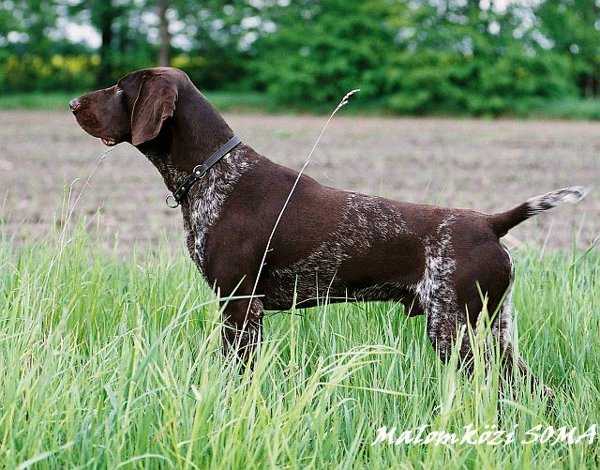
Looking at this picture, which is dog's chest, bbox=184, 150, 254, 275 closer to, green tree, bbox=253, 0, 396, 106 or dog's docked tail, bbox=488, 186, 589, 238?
dog's docked tail, bbox=488, 186, 589, 238

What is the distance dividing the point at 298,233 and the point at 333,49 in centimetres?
2873

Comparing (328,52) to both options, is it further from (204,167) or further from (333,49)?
(204,167)

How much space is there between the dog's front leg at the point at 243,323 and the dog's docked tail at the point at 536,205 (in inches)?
42.7

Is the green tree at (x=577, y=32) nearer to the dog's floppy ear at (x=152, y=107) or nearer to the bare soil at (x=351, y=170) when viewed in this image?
the bare soil at (x=351, y=170)

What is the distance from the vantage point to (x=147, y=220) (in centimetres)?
902

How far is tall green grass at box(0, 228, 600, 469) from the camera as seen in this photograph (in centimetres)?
272

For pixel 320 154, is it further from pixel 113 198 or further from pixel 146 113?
pixel 146 113

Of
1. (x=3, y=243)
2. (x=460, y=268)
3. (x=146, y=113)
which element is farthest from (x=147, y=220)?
(x=460, y=268)

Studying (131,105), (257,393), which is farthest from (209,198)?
(257,393)

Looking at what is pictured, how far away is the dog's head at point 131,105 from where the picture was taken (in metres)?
3.72

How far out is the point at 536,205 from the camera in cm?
352

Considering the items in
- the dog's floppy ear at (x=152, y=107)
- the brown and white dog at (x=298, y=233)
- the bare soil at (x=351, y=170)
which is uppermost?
the dog's floppy ear at (x=152, y=107)

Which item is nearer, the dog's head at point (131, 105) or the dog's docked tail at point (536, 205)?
the dog's docked tail at point (536, 205)

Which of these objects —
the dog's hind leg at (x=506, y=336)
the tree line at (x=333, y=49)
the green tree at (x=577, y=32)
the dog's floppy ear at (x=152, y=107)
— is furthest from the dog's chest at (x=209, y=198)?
the green tree at (x=577, y=32)
